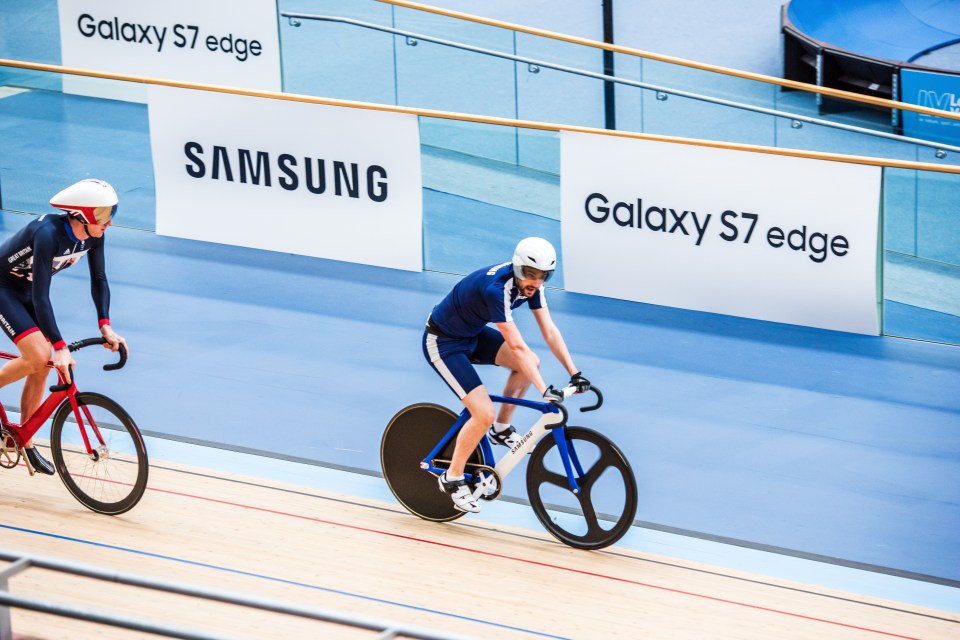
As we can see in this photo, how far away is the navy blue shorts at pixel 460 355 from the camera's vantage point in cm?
580

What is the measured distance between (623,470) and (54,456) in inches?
104

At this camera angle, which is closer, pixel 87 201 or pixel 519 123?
pixel 87 201

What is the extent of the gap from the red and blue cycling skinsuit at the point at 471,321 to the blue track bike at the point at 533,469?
21 cm

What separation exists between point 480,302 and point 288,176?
429 cm

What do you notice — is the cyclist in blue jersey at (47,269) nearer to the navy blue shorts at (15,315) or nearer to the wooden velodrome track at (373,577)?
the navy blue shorts at (15,315)

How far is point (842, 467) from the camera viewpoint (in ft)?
22.4

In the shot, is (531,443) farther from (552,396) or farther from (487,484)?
(552,396)

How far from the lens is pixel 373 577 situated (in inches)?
225

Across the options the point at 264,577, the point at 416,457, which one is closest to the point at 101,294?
the point at 264,577

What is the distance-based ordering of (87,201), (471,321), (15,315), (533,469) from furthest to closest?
(533,469)
(15,315)
(471,321)
(87,201)

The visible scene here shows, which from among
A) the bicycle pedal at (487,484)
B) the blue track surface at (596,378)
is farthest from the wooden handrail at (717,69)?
the bicycle pedal at (487,484)

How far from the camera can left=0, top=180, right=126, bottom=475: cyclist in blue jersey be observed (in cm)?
566

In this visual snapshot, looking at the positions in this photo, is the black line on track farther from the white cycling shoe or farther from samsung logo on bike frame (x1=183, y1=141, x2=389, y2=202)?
samsung logo on bike frame (x1=183, y1=141, x2=389, y2=202)

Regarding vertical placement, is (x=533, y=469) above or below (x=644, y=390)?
above
